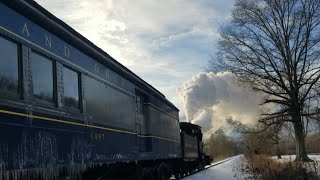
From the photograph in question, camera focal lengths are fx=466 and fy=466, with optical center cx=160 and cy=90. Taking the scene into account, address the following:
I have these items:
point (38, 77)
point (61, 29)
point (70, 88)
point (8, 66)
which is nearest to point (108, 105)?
point (70, 88)

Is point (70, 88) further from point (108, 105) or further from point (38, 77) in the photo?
point (108, 105)

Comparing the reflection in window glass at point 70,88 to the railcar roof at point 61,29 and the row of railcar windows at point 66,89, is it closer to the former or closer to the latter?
the row of railcar windows at point 66,89

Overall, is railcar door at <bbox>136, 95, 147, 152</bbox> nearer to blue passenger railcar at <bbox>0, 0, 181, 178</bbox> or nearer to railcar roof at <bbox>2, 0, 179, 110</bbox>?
blue passenger railcar at <bbox>0, 0, 181, 178</bbox>

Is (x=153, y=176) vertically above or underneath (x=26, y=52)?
underneath

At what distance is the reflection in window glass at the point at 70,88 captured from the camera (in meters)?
7.69

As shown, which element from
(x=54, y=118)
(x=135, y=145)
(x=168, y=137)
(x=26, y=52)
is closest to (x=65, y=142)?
(x=54, y=118)

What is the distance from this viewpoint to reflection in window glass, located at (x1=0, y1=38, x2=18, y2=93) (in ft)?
18.8

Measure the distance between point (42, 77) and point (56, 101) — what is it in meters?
0.53

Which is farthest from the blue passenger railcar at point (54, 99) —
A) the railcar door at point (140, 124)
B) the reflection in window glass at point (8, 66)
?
the railcar door at point (140, 124)

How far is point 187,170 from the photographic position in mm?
27094

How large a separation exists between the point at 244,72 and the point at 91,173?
2863 cm

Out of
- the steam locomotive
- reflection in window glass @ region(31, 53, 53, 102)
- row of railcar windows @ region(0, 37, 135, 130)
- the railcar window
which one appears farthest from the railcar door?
reflection in window glass @ region(31, 53, 53, 102)

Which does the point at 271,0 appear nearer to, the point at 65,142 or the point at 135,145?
the point at 135,145

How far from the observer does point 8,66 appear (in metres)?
5.85
